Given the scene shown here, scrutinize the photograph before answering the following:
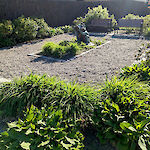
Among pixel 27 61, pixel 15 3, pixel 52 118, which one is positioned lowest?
pixel 27 61

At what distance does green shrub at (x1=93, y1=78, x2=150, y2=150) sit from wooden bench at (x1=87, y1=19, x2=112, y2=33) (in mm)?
9335

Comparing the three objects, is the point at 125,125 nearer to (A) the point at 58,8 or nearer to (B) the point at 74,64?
(B) the point at 74,64

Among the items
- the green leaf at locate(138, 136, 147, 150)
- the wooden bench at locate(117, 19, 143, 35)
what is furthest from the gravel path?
the wooden bench at locate(117, 19, 143, 35)

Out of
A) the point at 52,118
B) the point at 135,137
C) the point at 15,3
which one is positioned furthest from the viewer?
the point at 15,3

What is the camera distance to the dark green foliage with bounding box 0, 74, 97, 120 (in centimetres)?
246

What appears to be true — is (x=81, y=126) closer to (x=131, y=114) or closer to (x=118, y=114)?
(x=118, y=114)

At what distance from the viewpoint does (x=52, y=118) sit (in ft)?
7.01

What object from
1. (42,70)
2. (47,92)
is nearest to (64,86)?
(47,92)

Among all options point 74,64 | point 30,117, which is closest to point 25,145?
point 30,117

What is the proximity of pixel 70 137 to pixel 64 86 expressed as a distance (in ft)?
2.93

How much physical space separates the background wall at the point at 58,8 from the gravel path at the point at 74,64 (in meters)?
2.80

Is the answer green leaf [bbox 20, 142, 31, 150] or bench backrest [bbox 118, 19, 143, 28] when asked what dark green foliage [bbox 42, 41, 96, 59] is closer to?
green leaf [bbox 20, 142, 31, 150]

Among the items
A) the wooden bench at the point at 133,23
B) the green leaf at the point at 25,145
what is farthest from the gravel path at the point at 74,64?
the wooden bench at the point at 133,23

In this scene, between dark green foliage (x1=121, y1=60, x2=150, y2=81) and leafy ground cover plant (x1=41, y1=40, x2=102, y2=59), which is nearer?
dark green foliage (x1=121, y1=60, x2=150, y2=81)
